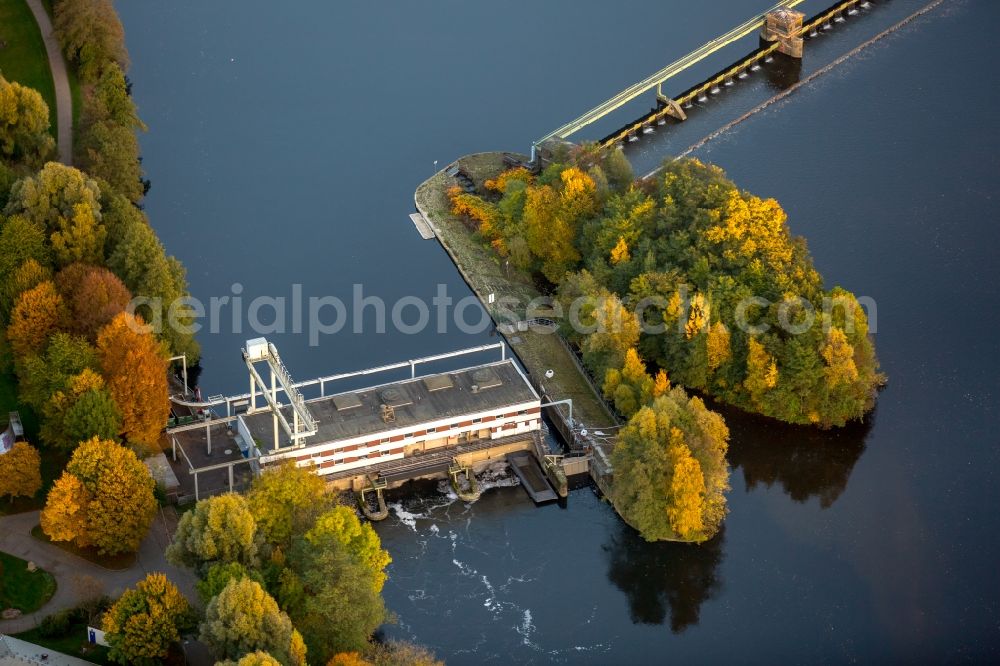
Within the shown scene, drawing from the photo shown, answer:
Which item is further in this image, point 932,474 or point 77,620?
point 932,474

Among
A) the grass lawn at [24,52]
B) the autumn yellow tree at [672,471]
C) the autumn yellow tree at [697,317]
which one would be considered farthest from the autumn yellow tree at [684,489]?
the grass lawn at [24,52]

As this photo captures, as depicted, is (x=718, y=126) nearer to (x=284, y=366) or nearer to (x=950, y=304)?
(x=950, y=304)

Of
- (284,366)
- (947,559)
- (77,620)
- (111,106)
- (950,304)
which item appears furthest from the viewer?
(111,106)

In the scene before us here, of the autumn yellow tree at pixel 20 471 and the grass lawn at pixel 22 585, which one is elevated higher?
the autumn yellow tree at pixel 20 471

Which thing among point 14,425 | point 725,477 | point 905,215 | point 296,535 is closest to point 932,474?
point 725,477

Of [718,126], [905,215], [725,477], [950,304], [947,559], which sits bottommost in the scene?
[947,559]

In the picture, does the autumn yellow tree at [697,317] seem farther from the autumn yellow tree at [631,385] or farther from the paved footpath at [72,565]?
the paved footpath at [72,565]
